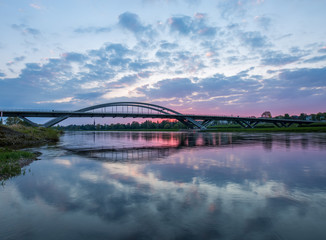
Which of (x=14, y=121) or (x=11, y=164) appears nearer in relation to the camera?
(x=11, y=164)

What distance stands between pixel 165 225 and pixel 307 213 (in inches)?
147

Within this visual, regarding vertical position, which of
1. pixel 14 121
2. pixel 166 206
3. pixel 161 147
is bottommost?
pixel 161 147

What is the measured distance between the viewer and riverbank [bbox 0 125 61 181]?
10070mm

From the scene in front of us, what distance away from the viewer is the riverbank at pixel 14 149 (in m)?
10.1

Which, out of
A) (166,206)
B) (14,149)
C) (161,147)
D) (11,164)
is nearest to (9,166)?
(11,164)

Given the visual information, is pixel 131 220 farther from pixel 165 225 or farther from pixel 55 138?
pixel 55 138

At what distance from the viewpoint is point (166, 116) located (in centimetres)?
8994

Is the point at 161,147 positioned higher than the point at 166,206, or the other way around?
the point at 166,206

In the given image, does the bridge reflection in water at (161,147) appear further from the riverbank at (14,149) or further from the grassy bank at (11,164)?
the riverbank at (14,149)

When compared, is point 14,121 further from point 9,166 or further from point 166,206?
point 166,206

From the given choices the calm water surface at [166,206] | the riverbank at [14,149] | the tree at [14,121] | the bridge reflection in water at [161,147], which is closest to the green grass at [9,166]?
the riverbank at [14,149]

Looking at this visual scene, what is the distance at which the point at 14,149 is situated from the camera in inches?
726

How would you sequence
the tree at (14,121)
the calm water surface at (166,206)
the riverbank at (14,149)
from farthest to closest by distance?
1. the tree at (14,121)
2. the riverbank at (14,149)
3. the calm water surface at (166,206)

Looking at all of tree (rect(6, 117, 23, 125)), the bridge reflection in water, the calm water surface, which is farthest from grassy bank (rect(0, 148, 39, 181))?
tree (rect(6, 117, 23, 125))
